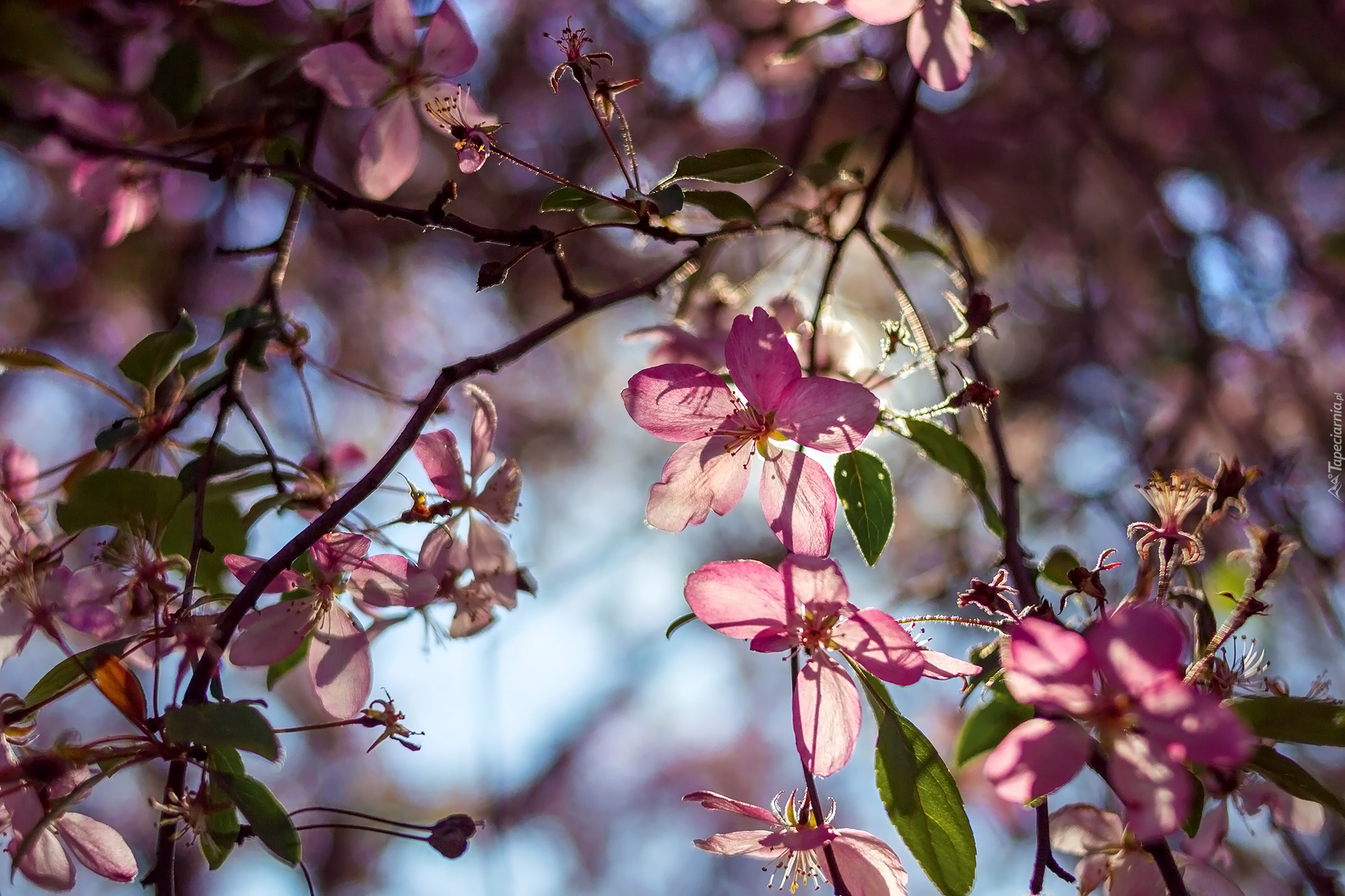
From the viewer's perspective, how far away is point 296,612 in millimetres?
736

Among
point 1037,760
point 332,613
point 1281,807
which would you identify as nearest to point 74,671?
point 332,613

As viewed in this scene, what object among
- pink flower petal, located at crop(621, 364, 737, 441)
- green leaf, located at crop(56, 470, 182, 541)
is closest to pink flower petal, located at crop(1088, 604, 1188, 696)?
pink flower petal, located at crop(621, 364, 737, 441)

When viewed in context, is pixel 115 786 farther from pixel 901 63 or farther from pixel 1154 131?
pixel 1154 131

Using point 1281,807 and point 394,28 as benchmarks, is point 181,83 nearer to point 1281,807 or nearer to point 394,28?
point 394,28

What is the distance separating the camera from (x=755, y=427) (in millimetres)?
761

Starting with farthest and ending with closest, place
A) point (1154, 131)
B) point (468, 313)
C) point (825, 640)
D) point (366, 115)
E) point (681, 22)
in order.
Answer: point (468, 313) < point (1154, 131) < point (681, 22) < point (366, 115) < point (825, 640)

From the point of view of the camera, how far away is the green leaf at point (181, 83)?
0.97 meters

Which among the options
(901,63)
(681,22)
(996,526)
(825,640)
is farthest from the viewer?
(681,22)

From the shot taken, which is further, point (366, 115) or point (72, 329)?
point (72, 329)

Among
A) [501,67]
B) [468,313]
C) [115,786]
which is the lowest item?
[115,786]

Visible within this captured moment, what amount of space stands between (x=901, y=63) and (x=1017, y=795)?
1.38 metres

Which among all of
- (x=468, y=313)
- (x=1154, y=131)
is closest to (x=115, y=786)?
(x=468, y=313)

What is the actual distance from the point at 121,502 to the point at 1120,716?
68 centimetres

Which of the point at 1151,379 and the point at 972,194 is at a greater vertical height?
the point at 972,194
